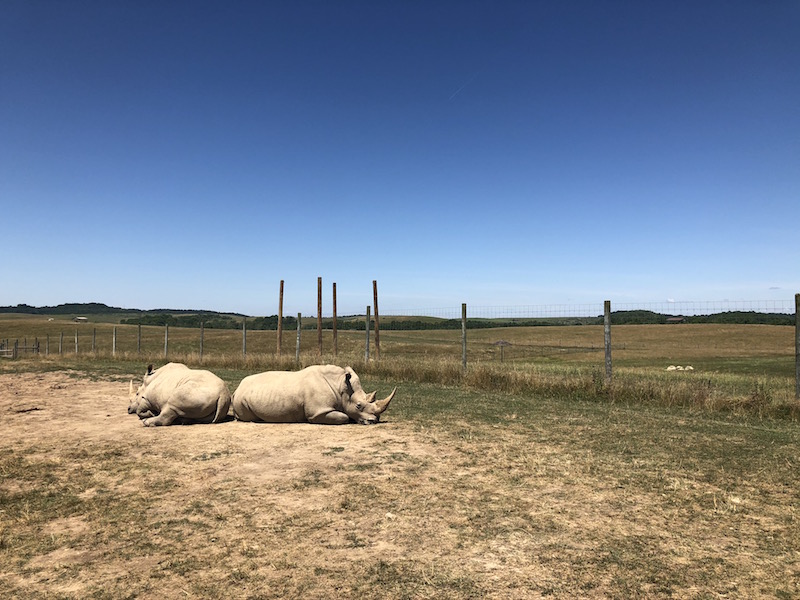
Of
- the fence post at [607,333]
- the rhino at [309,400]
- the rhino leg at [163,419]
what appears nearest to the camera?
the rhino leg at [163,419]

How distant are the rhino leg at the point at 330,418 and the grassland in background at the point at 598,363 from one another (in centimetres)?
563

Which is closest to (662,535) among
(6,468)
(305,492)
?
(305,492)

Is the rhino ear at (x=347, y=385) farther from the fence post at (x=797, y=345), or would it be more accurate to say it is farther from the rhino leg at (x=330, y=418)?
the fence post at (x=797, y=345)

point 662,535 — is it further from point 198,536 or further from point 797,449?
point 797,449

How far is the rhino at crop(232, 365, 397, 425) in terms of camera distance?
934 cm

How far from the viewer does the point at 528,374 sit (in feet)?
45.2

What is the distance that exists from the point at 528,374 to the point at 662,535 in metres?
9.58

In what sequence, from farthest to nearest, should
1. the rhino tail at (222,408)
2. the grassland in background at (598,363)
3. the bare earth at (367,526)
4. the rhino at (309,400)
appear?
the grassland in background at (598,363) → the rhino tail at (222,408) → the rhino at (309,400) → the bare earth at (367,526)

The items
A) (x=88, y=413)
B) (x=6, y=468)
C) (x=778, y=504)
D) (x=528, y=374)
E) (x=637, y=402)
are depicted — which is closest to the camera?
(x=778, y=504)

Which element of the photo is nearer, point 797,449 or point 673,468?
point 673,468

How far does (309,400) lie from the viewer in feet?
30.7

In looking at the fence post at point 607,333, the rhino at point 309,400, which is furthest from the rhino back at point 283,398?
the fence post at point 607,333

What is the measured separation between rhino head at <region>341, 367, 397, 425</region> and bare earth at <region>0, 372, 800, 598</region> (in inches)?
77.6

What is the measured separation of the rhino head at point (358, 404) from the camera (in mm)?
9406
